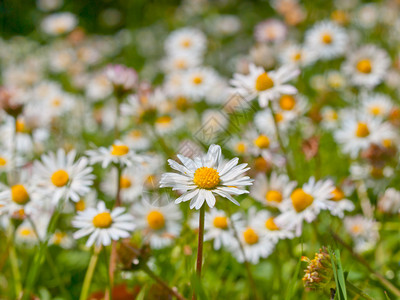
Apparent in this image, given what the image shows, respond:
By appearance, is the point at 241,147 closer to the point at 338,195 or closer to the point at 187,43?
the point at 338,195

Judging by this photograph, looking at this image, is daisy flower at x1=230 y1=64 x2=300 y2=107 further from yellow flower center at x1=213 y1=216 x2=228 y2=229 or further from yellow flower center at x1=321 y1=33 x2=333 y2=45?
yellow flower center at x1=321 y1=33 x2=333 y2=45

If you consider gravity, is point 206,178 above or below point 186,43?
below

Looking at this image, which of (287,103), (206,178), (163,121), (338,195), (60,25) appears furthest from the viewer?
(60,25)

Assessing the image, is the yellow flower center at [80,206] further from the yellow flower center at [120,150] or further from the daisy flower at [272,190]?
the daisy flower at [272,190]

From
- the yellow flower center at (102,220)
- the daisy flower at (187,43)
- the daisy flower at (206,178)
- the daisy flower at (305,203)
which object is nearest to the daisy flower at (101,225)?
the yellow flower center at (102,220)

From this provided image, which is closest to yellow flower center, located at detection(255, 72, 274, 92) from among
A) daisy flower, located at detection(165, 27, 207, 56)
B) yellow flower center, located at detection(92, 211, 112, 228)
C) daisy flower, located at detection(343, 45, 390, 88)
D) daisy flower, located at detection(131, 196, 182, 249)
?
daisy flower, located at detection(131, 196, 182, 249)

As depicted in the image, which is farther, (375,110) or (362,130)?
(375,110)

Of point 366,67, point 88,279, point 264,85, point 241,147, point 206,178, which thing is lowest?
point 88,279

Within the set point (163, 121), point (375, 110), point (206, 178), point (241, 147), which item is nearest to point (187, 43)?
point (163, 121)
